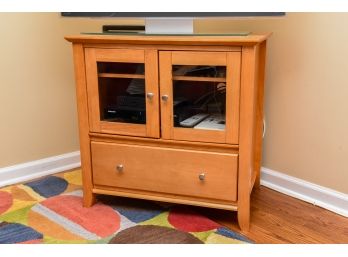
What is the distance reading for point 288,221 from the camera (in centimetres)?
159

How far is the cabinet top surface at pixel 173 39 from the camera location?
1.34m

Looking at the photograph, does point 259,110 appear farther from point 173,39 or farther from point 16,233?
point 16,233

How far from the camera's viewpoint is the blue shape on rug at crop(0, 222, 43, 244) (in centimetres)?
146

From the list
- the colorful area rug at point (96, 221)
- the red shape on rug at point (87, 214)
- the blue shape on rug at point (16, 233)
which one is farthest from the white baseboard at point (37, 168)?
the blue shape on rug at point (16, 233)

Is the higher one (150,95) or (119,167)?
(150,95)

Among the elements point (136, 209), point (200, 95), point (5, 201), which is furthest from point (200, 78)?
point (5, 201)

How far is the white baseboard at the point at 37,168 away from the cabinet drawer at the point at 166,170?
522mm

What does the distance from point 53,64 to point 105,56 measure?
0.62 meters

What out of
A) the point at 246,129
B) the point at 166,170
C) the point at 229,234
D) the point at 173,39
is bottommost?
the point at 229,234

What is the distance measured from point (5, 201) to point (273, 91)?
4.11 feet

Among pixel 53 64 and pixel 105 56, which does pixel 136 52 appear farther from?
pixel 53 64

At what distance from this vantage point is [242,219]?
1.51 meters

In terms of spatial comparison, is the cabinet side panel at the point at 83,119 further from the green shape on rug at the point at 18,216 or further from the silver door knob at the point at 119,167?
the green shape on rug at the point at 18,216
